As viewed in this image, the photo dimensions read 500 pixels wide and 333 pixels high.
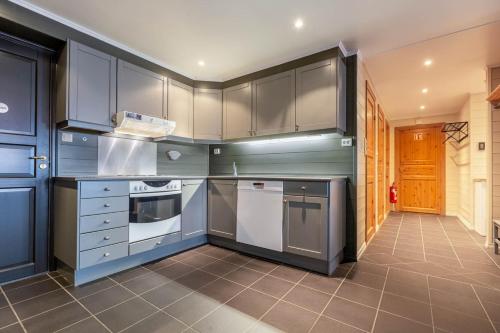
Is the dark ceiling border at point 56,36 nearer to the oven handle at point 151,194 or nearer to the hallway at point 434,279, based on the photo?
the oven handle at point 151,194

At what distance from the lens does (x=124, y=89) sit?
270cm

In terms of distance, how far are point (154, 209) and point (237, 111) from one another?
174 cm

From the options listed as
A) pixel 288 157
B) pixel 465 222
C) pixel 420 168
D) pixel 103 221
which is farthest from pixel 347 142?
pixel 420 168

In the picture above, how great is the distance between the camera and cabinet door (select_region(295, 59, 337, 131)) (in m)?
2.63

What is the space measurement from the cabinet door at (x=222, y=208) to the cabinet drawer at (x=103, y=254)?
1092 mm

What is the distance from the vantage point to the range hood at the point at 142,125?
254 centimetres

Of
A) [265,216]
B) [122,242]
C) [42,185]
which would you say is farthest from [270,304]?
[42,185]

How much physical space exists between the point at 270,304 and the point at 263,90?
246 cm

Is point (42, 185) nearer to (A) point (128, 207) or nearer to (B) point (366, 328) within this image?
(A) point (128, 207)

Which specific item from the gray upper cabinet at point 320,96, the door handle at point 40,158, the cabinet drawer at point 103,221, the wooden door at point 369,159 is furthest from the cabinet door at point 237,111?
the door handle at point 40,158

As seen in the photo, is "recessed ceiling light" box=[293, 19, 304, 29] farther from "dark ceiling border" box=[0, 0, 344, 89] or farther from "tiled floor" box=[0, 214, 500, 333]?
"tiled floor" box=[0, 214, 500, 333]

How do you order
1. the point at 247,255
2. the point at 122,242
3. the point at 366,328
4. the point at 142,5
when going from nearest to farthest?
1. the point at 366,328
2. the point at 142,5
3. the point at 122,242
4. the point at 247,255

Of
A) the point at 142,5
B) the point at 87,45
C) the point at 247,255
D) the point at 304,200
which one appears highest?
the point at 142,5

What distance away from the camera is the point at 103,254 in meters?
2.17
